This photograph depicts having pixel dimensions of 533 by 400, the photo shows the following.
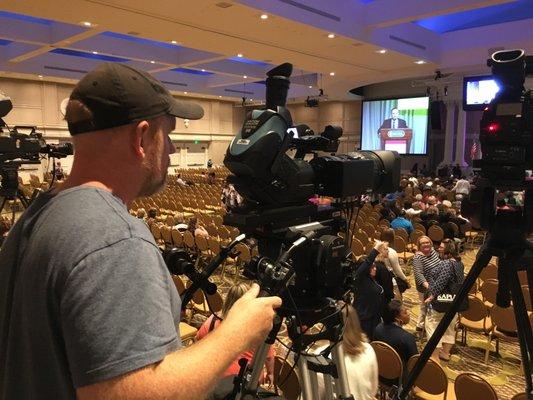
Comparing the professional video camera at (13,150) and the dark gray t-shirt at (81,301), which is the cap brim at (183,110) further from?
the professional video camera at (13,150)

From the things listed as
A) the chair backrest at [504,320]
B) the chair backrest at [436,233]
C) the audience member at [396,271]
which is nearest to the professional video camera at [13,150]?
the audience member at [396,271]

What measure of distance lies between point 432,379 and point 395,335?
2.00 ft

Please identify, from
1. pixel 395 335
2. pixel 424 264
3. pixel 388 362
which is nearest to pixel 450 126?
pixel 424 264

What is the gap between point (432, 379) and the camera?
334 centimetres

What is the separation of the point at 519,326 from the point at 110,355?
6.62ft

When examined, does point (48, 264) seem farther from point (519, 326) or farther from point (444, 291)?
point (444, 291)

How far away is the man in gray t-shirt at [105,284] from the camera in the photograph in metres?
0.81

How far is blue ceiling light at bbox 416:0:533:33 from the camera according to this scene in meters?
12.7

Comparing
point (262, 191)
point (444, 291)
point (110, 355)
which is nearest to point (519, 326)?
point (262, 191)

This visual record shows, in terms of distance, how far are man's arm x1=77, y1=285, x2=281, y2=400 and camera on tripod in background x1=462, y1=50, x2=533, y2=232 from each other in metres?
1.51

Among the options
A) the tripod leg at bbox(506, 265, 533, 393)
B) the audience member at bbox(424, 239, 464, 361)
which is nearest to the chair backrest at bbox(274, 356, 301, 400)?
the tripod leg at bbox(506, 265, 533, 393)

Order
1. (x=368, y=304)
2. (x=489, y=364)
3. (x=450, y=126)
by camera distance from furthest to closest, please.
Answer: (x=450, y=126) → (x=489, y=364) → (x=368, y=304)

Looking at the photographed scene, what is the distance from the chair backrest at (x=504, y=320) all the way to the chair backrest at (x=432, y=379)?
5.85ft

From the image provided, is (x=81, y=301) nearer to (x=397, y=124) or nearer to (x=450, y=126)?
(x=450, y=126)
